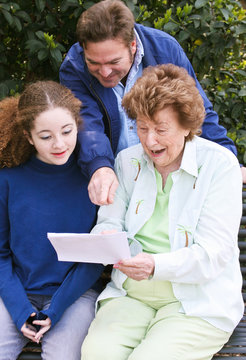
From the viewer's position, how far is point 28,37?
3732 millimetres

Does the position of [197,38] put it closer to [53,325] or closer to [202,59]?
[202,59]

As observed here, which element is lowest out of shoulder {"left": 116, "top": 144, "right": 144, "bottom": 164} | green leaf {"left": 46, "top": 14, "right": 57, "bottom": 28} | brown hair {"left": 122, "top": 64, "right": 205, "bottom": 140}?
shoulder {"left": 116, "top": 144, "right": 144, "bottom": 164}

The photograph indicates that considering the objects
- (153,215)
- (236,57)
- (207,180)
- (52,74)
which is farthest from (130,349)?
(236,57)

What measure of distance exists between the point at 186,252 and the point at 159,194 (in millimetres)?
382

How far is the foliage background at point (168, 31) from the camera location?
11.9ft

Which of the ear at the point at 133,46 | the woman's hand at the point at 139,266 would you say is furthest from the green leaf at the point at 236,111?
the woman's hand at the point at 139,266

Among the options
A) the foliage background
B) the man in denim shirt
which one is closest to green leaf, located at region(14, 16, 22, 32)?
the foliage background

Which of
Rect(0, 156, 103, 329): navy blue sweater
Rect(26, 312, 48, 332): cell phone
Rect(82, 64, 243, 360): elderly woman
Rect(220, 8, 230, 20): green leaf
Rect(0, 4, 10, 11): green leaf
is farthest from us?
Rect(220, 8, 230, 20): green leaf

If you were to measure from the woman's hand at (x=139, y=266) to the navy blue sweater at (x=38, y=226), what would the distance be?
388 mm

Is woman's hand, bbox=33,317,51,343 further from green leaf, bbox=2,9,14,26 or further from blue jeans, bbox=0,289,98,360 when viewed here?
green leaf, bbox=2,9,14,26

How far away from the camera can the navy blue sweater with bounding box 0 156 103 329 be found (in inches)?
104

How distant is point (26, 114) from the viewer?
101 inches

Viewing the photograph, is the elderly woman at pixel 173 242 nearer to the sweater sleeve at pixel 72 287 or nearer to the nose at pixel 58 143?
the sweater sleeve at pixel 72 287

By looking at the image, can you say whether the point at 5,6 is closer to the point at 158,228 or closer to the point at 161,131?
the point at 161,131
